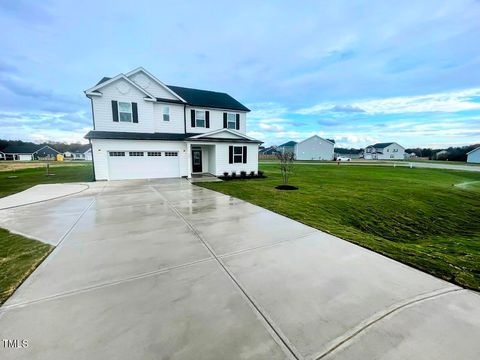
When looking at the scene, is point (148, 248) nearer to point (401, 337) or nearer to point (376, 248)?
point (401, 337)

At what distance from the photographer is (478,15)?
30.8ft

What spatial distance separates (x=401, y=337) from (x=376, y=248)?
95.9 inches

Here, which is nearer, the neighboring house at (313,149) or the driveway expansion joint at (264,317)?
the driveway expansion joint at (264,317)

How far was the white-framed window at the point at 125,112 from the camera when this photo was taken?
48.3 ft

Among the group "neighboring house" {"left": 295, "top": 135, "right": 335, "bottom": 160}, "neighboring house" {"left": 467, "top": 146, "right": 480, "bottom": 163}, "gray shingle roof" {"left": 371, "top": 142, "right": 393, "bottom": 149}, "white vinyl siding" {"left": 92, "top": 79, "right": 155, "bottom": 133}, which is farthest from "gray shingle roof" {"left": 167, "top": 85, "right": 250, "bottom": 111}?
"gray shingle roof" {"left": 371, "top": 142, "right": 393, "bottom": 149}

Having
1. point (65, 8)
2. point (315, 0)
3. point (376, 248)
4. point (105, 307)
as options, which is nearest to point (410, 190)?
point (376, 248)

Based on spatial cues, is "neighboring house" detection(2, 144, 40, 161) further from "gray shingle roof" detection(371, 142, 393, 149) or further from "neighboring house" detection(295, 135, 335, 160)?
"gray shingle roof" detection(371, 142, 393, 149)

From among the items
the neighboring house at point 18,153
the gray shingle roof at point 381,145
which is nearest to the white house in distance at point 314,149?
the gray shingle roof at point 381,145

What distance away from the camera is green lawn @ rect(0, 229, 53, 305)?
2.87 m

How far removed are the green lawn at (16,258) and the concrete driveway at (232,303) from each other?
0.16 m

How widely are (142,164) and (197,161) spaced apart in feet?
14.3

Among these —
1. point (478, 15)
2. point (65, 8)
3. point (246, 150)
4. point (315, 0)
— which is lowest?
point (246, 150)

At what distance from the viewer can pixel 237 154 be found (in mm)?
16547

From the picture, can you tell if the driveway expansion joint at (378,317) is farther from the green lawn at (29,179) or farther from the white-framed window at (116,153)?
the white-framed window at (116,153)
